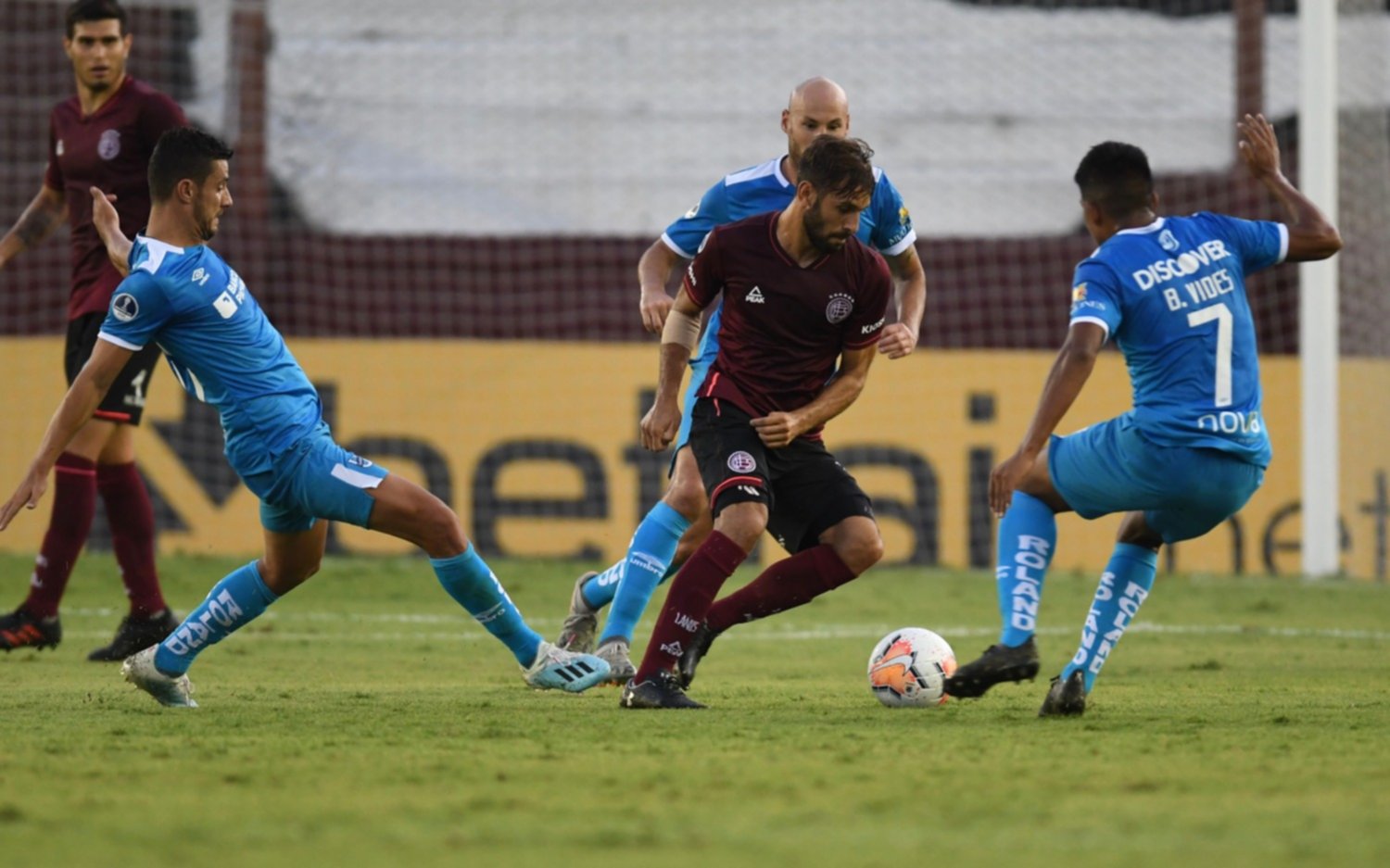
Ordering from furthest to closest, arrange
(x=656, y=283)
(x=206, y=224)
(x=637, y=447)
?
(x=637, y=447), (x=656, y=283), (x=206, y=224)

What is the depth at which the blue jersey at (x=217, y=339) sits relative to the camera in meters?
5.64

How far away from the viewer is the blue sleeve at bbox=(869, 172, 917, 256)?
6.79 metres

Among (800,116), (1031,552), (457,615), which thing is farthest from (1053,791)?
(457,615)

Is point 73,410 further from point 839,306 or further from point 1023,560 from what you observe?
point 1023,560

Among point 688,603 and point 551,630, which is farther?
point 551,630

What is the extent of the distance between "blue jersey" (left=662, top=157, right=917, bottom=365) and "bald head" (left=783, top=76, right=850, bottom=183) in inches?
8.4

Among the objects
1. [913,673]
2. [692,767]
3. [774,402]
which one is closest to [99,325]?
[774,402]

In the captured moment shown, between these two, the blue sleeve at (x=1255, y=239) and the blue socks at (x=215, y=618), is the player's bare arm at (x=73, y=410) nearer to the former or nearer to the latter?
the blue socks at (x=215, y=618)

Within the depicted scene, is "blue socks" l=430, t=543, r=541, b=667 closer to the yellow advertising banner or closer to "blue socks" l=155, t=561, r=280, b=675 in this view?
"blue socks" l=155, t=561, r=280, b=675

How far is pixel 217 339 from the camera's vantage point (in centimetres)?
578

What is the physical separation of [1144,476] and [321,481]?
242cm

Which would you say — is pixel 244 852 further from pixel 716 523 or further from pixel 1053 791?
pixel 716 523

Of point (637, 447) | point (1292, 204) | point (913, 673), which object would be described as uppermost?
point (1292, 204)

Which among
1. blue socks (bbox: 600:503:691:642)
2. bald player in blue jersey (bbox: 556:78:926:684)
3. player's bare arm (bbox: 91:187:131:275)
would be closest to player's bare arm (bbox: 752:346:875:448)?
bald player in blue jersey (bbox: 556:78:926:684)
